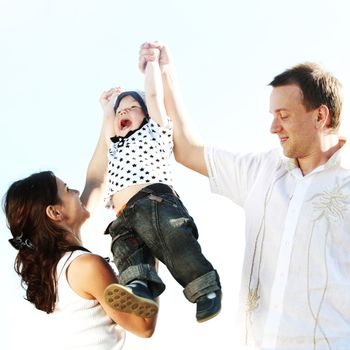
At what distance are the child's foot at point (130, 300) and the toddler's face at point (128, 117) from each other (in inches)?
41.9

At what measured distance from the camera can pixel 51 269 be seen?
3254 millimetres

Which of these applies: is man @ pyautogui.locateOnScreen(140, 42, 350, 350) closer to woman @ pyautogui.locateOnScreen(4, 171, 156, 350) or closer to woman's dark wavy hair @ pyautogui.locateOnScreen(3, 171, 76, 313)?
woman @ pyautogui.locateOnScreen(4, 171, 156, 350)

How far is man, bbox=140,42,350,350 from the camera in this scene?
10.2ft

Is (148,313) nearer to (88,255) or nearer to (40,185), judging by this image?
(88,255)

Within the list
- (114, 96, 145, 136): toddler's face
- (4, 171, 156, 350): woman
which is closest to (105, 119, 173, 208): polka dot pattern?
(114, 96, 145, 136): toddler's face

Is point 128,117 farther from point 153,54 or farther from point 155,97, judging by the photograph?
point 153,54

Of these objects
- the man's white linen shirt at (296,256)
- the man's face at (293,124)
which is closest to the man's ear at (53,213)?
the man's white linen shirt at (296,256)

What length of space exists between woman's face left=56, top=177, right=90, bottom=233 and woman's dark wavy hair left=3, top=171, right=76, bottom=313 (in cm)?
4

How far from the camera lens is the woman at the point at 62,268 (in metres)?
3.14

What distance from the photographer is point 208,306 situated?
3.07m

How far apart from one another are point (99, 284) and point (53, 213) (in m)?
0.49

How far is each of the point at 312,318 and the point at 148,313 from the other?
805 mm

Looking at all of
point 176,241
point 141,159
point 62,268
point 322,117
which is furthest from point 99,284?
point 322,117

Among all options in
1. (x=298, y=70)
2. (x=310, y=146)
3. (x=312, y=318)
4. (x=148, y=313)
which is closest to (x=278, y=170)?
(x=310, y=146)
